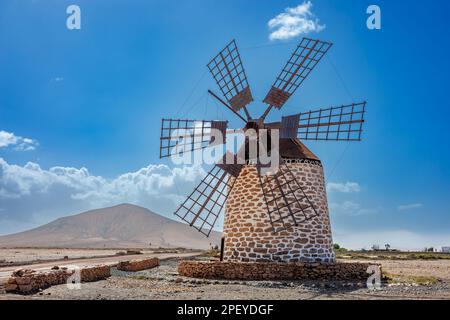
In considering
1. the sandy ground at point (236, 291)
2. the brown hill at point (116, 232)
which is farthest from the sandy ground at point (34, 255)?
the brown hill at point (116, 232)

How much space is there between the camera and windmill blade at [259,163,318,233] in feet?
56.3

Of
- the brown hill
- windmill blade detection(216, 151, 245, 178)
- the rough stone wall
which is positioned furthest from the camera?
the brown hill

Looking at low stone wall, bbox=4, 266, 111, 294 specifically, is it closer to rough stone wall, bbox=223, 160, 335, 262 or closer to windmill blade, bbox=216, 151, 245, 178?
rough stone wall, bbox=223, 160, 335, 262

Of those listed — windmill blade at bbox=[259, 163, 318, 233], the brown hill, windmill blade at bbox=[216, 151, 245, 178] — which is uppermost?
windmill blade at bbox=[216, 151, 245, 178]

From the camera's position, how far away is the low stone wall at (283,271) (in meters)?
15.9

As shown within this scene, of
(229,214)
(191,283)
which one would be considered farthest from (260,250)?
(191,283)

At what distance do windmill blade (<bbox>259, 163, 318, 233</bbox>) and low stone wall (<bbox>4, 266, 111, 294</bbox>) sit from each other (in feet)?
22.3

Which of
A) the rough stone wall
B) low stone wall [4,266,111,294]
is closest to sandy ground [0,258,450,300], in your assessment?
low stone wall [4,266,111,294]

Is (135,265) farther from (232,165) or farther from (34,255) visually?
(34,255)

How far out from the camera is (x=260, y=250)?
17219 mm

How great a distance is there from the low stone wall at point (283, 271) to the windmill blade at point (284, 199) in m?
1.58

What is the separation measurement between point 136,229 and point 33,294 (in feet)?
441
